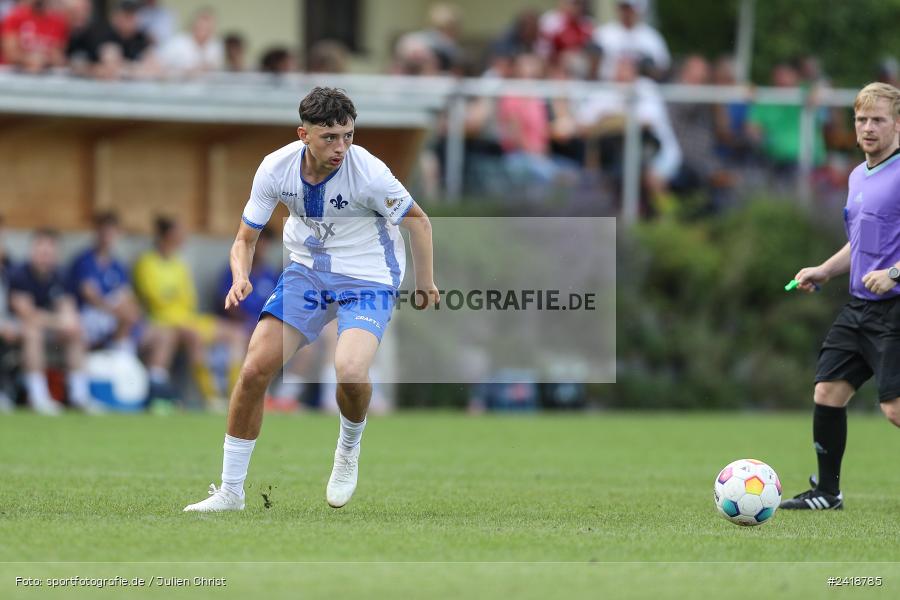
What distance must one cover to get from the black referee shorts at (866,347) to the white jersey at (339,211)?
2726mm

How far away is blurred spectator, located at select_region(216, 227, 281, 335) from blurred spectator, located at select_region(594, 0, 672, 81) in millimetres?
5363

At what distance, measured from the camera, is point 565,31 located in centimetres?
2064

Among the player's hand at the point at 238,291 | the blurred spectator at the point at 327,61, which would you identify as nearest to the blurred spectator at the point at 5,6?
the blurred spectator at the point at 327,61

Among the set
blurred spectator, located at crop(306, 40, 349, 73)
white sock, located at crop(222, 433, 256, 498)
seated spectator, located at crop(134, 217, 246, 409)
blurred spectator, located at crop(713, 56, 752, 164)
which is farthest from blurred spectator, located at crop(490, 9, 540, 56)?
white sock, located at crop(222, 433, 256, 498)

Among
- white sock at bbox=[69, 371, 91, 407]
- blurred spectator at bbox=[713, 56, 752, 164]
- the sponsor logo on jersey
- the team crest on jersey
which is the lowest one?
white sock at bbox=[69, 371, 91, 407]

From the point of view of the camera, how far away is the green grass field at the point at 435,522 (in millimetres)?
6008

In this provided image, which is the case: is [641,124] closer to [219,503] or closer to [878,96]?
[878,96]

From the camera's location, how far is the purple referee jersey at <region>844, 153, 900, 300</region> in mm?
8602

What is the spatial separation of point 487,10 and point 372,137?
725 cm

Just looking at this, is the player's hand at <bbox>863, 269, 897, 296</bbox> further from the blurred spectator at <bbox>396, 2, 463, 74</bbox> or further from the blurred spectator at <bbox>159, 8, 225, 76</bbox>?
the blurred spectator at <bbox>396, 2, 463, 74</bbox>

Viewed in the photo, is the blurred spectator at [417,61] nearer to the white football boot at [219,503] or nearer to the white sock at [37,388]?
the white sock at [37,388]

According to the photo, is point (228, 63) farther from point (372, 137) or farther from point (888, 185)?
point (888, 185)

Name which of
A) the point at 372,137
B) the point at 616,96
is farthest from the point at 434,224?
the point at 616,96

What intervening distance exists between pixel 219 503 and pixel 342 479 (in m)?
0.72
